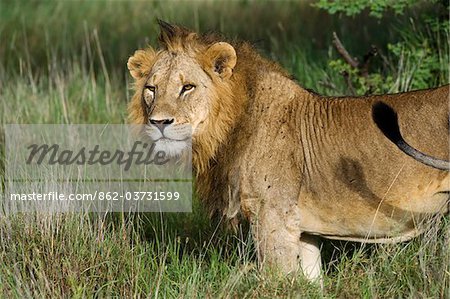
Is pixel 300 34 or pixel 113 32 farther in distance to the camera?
pixel 113 32

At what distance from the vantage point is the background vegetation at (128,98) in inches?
165

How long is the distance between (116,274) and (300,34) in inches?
181

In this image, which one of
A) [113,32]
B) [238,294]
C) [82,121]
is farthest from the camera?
[113,32]

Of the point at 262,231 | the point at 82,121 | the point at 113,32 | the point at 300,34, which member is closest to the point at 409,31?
the point at 300,34

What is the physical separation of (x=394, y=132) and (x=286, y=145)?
0.65 meters

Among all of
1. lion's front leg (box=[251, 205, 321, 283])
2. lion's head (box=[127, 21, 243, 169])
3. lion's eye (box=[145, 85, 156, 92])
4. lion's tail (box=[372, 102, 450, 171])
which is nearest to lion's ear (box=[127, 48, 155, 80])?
lion's head (box=[127, 21, 243, 169])

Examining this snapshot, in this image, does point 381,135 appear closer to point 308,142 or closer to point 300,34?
point 308,142

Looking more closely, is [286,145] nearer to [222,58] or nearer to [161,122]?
[222,58]

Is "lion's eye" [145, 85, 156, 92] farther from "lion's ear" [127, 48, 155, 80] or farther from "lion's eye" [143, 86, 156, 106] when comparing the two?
"lion's ear" [127, 48, 155, 80]

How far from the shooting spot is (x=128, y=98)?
253 inches

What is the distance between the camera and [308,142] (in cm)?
426

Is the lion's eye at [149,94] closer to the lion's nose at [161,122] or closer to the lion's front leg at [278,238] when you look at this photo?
the lion's nose at [161,122]

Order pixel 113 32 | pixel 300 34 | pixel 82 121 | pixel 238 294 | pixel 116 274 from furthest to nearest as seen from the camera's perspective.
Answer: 1. pixel 113 32
2. pixel 300 34
3. pixel 82 121
4. pixel 116 274
5. pixel 238 294

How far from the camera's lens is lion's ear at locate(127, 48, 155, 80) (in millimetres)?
4371
